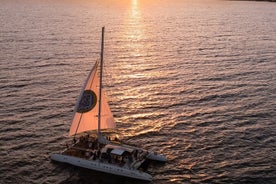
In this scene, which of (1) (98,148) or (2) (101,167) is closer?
(2) (101,167)

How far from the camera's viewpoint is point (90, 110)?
56094mm

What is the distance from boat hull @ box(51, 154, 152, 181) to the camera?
49719mm

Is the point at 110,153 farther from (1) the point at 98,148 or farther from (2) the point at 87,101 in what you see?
(2) the point at 87,101

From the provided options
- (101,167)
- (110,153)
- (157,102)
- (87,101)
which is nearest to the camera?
(101,167)

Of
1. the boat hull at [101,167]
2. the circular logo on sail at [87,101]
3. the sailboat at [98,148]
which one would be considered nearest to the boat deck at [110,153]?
the sailboat at [98,148]

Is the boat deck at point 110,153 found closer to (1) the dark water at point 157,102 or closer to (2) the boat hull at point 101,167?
(2) the boat hull at point 101,167

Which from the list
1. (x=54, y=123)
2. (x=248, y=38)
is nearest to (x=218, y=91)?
(x=54, y=123)

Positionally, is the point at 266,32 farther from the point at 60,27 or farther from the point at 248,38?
the point at 60,27

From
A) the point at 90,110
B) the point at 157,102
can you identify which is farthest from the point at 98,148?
the point at 157,102

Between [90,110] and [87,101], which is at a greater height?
[87,101]

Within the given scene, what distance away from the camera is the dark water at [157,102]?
175 ft

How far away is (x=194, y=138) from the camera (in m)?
62.2

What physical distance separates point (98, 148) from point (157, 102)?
85.4ft

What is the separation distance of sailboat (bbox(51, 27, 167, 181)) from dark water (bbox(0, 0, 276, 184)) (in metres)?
1.45
